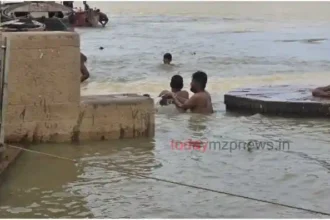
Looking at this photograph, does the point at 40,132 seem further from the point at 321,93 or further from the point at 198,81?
the point at 321,93

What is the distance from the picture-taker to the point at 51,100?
27.6ft

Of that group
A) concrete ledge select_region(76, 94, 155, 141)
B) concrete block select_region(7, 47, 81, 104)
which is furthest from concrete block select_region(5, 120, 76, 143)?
concrete block select_region(7, 47, 81, 104)

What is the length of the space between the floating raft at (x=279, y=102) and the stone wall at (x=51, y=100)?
3.50 m

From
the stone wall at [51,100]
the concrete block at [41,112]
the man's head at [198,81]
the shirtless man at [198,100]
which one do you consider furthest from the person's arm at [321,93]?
the concrete block at [41,112]

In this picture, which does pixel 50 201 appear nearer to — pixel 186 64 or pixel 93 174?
pixel 93 174

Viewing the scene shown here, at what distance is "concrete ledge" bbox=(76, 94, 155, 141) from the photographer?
8625 millimetres

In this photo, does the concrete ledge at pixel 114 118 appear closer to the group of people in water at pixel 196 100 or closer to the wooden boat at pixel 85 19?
the group of people in water at pixel 196 100

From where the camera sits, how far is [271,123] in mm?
10930

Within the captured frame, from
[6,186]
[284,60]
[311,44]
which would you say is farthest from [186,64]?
[6,186]

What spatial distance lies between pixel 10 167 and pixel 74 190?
101cm

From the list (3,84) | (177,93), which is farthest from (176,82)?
(3,84)

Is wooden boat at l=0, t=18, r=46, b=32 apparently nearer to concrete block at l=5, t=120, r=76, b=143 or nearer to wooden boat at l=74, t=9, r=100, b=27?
concrete block at l=5, t=120, r=76, b=143

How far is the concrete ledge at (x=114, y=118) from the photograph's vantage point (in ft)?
28.3

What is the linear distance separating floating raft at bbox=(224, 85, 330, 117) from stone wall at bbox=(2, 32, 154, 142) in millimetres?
3502
